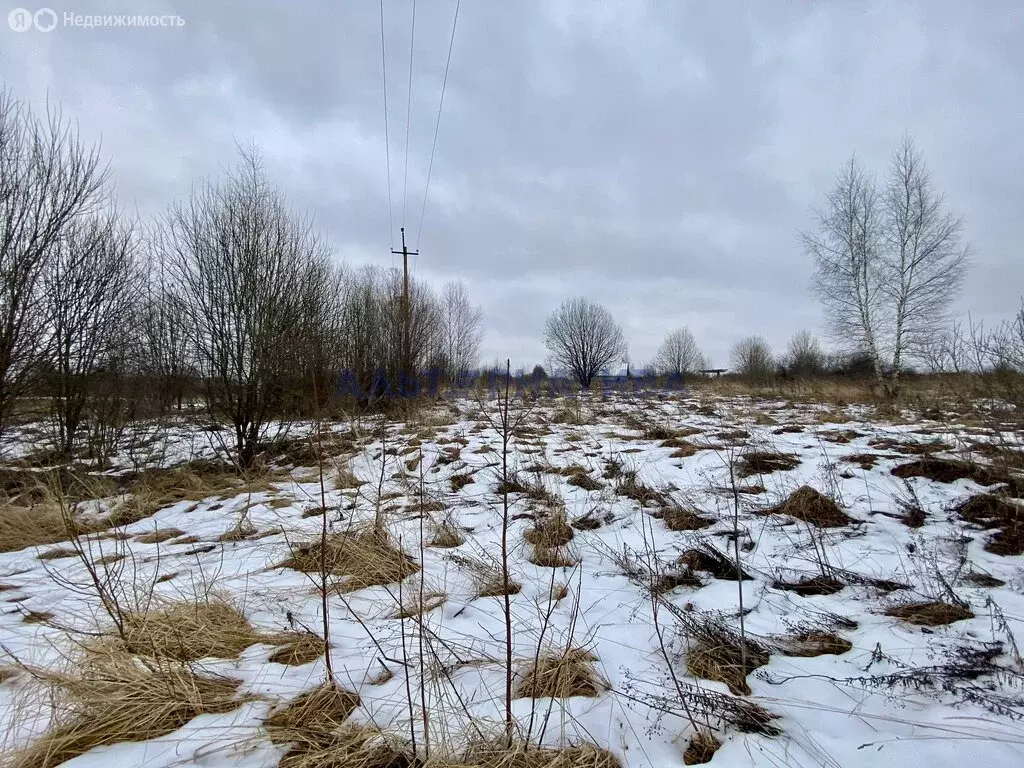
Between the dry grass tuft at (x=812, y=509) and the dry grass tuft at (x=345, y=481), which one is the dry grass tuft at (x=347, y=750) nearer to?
the dry grass tuft at (x=812, y=509)

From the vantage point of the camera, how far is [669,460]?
202 inches

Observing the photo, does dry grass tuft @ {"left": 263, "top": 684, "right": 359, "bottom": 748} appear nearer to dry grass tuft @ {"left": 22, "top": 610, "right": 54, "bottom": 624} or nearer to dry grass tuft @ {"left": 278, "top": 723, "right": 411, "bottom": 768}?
dry grass tuft @ {"left": 278, "top": 723, "right": 411, "bottom": 768}

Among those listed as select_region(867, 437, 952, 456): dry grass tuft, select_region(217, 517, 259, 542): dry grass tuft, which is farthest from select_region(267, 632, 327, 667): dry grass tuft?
select_region(867, 437, 952, 456): dry grass tuft

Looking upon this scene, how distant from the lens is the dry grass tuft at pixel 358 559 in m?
2.68

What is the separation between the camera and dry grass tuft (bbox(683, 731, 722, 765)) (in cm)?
134

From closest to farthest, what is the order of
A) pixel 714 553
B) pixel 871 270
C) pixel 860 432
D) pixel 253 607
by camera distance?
1. pixel 253 607
2. pixel 714 553
3. pixel 860 432
4. pixel 871 270

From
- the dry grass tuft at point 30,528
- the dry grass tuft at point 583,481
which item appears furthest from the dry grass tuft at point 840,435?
the dry grass tuft at point 30,528

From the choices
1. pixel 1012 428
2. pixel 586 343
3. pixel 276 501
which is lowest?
pixel 276 501

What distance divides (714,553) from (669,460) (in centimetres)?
254

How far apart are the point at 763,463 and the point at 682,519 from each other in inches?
74.4

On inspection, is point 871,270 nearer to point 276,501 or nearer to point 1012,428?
point 1012,428

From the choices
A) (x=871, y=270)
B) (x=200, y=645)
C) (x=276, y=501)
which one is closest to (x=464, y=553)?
(x=200, y=645)

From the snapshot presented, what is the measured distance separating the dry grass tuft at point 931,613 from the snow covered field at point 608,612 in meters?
0.02

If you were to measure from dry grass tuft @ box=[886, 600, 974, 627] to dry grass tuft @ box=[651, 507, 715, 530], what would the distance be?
1.29m
